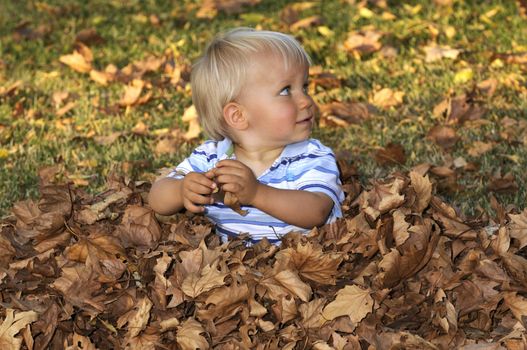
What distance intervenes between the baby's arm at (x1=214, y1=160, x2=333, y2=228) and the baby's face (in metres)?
0.27

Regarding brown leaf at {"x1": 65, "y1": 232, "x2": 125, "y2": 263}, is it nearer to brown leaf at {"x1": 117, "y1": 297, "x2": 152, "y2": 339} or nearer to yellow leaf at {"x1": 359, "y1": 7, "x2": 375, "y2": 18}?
brown leaf at {"x1": 117, "y1": 297, "x2": 152, "y2": 339}

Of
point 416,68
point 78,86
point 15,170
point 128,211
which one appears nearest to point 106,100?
point 78,86

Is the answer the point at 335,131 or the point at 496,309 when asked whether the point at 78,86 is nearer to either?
the point at 335,131

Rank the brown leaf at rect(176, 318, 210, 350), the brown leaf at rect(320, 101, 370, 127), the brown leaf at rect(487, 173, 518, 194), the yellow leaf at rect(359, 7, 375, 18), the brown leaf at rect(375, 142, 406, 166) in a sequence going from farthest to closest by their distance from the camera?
the yellow leaf at rect(359, 7, 375, 18) < the brown leaf at rect(320, 101, 370, 127) < the brown leaf at rect(375, 142, 406, 166) < the brown leaf at rect(487, 173, 518, 194) < the brown leaf at rect(176, 318, 210, 350)

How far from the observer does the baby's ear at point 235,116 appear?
12.5 ft

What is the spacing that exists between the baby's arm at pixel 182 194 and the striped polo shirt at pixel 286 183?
0.11 meters

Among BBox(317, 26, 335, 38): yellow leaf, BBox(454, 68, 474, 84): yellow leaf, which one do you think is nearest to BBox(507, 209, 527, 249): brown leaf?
BBox(454, 68, 474, 84): yellow leaf

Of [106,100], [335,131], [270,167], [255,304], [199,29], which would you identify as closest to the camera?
[255,304]

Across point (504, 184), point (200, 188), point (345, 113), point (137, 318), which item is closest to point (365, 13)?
point (345, 113)

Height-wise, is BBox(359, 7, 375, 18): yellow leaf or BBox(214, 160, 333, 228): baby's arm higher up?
BBox(214, 160, 333, 228): baby's arm

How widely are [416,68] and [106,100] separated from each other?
210 cm

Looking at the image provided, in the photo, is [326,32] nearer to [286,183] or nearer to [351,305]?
[286,183]

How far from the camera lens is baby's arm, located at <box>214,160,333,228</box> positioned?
3551 millimetres

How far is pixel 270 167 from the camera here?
387cm
